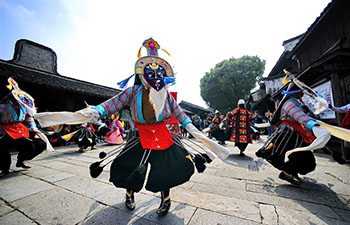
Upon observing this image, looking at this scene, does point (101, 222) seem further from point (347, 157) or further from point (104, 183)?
point (347, 157)

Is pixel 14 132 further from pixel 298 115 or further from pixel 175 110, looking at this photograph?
pixel 298 115

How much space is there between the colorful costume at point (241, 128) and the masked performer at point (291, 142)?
76.8 inches

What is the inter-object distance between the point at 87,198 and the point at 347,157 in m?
6.44

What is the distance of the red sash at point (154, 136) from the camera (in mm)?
1793

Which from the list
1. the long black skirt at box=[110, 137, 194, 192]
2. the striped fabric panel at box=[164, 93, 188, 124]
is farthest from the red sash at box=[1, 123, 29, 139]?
the striped fabric panel at box=[164, 93, 188, 124]

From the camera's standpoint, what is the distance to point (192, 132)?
1.95 meters

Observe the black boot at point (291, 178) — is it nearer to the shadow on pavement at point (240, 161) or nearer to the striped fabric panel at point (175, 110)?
the shadow on pavement at point (240, 161)

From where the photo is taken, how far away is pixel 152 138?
71.8 inches

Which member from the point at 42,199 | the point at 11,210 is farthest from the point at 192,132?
the point at 11,210

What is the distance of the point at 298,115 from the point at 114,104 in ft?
9.04

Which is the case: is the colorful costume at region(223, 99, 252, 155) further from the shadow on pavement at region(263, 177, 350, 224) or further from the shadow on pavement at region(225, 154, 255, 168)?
the shadow on pavement at region(263, 177, 350, 224)

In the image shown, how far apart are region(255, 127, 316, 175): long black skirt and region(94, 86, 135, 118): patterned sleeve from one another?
2.79m

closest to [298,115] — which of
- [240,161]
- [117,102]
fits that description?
[240,161]

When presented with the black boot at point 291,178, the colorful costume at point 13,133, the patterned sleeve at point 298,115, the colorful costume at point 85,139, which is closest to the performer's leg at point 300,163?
the black boot at point 291,178
